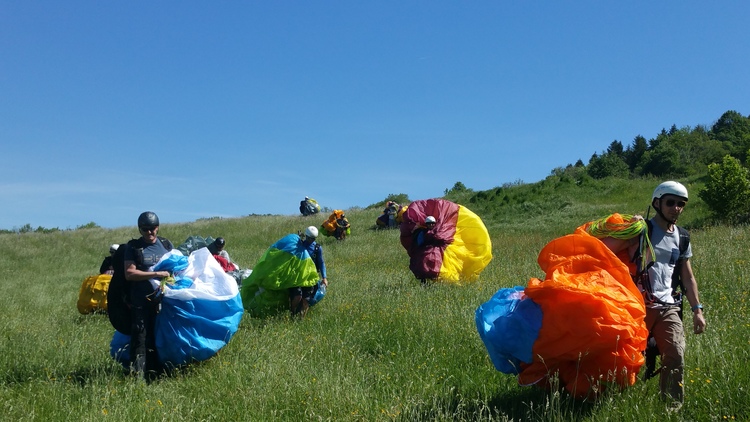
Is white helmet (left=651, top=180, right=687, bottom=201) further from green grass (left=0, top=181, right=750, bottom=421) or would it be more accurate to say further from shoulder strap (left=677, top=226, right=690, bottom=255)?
green grass (left=0, top=181, right=750, bottom=421)

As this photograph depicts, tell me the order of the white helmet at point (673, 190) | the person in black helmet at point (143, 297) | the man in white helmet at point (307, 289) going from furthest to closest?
the man in white helmet at point (307, 289) → the person in black helmet at point (143, 297) → the white helmet at point (673, 190)

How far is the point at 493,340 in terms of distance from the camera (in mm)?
4160

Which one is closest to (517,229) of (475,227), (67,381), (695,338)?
(475,227)

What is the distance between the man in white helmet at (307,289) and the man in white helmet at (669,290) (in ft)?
17.3

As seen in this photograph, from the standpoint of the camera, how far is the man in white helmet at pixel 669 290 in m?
4.06

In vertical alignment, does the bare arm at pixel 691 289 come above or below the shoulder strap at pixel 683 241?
below

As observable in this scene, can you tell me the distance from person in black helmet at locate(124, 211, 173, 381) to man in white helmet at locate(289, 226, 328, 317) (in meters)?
3.06

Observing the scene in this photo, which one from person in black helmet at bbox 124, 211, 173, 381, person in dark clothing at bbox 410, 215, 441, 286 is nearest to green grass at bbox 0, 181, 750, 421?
person in black helmet at bbox 124, 211, 173, 381

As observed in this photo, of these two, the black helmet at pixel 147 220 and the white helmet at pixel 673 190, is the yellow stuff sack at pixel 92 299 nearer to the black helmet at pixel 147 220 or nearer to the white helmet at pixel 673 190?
the black helmet at pixel 147 220

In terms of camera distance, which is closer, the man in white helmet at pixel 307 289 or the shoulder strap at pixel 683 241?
the shoulder strap at pixel 683 241

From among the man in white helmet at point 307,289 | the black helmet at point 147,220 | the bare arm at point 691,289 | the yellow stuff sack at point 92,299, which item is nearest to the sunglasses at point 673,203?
the bare arm at point 691,289

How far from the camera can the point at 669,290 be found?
14.3ft

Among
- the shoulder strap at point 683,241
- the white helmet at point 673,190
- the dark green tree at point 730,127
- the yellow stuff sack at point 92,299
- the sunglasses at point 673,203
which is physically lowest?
the yellow stuff sack at point 92,299

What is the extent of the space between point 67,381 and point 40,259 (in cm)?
2369
